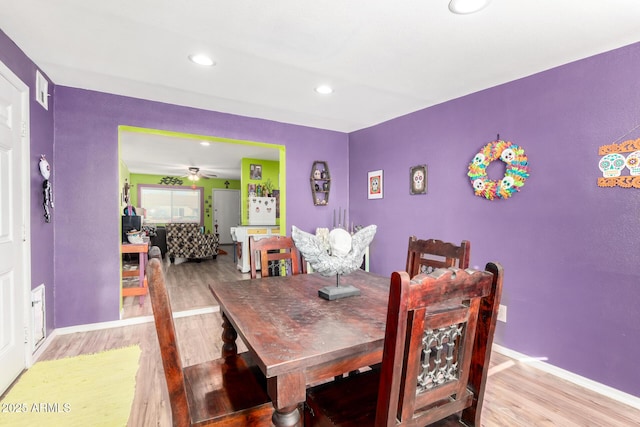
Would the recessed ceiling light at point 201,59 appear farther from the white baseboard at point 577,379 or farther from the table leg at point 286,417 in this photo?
the white baseboard at point 577,379

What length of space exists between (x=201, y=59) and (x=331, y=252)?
70.8 inches

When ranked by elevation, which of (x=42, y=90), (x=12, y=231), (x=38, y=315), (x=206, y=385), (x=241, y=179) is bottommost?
(x=38, y=315)

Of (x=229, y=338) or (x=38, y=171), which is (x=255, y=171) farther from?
(x=229, y=338)

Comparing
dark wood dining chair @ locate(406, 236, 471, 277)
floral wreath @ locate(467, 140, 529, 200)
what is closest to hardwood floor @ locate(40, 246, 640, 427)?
dark wood dining chair @ locate(406, 236, 471, 277)

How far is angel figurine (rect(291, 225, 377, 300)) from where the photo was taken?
1.45 metres

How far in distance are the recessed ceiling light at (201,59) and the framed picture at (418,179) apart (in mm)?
2230

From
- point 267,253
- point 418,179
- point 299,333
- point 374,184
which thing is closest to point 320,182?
point 374,184

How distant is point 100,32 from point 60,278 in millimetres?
2136

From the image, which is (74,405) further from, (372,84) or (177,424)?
(372,84)

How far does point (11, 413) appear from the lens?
1.72 m

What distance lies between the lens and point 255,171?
6883 millimetres

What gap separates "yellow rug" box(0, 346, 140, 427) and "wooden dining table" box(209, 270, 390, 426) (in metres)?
0.81

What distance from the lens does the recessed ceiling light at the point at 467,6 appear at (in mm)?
1588

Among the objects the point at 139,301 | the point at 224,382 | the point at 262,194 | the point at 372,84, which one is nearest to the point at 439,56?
the point at 372,84
